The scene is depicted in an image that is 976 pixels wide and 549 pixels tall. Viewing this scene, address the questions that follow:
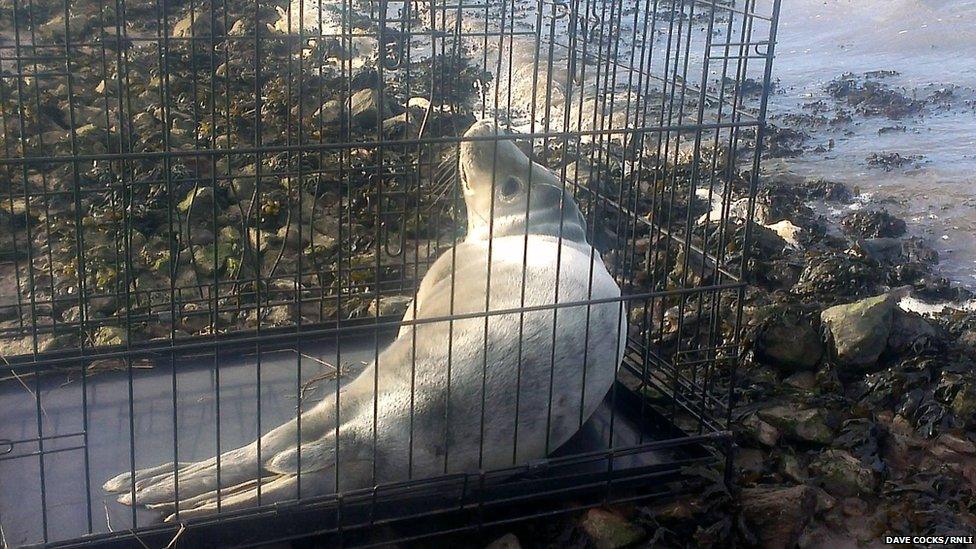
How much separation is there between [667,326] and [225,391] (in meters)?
2.59

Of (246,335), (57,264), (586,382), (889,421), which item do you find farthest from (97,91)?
(889,421)

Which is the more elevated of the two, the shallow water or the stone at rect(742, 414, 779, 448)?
the shallow water

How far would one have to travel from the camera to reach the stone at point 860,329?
226 inches

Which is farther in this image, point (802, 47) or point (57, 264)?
point (802, 47)

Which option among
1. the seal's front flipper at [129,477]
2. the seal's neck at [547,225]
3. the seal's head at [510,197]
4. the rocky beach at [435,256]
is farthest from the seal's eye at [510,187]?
the seal's front flipper at [129,477]

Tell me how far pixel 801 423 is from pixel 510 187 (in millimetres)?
1902

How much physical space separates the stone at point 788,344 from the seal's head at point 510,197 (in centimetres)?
129

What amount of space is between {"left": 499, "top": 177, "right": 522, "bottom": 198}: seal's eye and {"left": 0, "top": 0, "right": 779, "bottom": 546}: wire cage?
0.23 m

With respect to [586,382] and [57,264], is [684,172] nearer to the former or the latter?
[586,382]

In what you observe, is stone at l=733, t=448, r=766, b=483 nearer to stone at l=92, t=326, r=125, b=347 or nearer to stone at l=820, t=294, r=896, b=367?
stone at l=820, t=294, r=896, b=367

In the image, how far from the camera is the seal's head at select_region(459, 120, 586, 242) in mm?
5422

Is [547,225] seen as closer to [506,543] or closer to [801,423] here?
[801,423]

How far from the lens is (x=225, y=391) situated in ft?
17.0

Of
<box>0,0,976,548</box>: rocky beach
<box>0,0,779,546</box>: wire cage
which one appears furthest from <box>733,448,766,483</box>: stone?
<box>0,0,779,546</box>: wire cage
